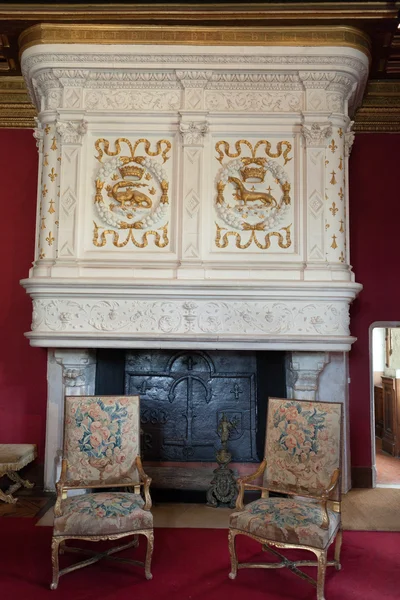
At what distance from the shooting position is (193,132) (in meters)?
4.48

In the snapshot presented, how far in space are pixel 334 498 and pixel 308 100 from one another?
10.3 ft

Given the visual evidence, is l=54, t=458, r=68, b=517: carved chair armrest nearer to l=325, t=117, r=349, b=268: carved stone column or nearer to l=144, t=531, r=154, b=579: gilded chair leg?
l=144, t=531, r=154, b=579: gilded chair leg

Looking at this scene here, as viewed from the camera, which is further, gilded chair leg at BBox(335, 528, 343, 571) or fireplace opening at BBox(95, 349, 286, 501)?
fireplace opening at BBox(95, 349, 286, 501)

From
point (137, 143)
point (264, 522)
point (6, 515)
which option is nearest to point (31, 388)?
point (6, 515)

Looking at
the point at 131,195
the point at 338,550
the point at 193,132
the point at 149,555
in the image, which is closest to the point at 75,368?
the point at 131,195

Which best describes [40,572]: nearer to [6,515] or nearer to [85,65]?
[6,515]

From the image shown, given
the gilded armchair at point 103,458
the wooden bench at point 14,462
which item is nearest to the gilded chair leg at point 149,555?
the gilded armchair at point 103,458

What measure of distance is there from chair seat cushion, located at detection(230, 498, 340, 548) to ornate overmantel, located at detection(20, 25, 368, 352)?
54.2 inches

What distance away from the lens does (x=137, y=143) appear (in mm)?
4535

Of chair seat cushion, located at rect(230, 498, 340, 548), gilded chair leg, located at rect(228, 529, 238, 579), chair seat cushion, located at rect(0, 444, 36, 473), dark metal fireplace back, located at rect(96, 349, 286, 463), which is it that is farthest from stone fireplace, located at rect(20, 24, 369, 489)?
gilded chair leg, located at rect(228, 529, 238, 579)

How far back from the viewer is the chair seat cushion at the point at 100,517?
3172mm

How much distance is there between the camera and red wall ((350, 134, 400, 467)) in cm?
527

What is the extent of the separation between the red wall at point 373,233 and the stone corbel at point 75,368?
2.54m

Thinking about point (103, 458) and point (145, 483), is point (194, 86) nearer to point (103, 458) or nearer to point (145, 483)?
point (103, 458)
